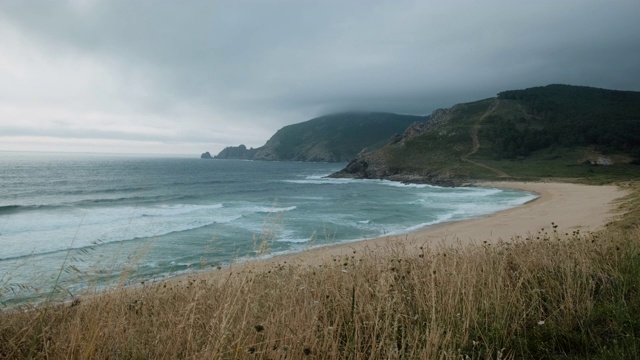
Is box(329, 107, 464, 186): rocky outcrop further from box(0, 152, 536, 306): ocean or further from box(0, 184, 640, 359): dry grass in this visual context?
box(0, 184, 640, 359): dry grass

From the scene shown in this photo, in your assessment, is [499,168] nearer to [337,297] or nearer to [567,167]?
[567,167]

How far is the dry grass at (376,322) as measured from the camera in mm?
3139

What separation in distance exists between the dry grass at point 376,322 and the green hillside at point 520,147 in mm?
70207

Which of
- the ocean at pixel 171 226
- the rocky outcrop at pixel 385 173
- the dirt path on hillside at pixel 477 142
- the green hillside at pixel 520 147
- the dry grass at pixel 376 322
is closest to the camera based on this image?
the dry grass at pixel 376 322

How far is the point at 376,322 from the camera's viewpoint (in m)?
3.34

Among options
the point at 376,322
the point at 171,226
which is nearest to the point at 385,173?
the point at 171,226

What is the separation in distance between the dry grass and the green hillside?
70207 millimetres

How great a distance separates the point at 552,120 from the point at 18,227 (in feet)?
419

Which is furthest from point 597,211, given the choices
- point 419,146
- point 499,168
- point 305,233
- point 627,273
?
point 419,146

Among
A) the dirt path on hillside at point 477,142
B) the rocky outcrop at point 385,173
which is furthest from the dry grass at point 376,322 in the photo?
the dirt path on hillside at point 477,142

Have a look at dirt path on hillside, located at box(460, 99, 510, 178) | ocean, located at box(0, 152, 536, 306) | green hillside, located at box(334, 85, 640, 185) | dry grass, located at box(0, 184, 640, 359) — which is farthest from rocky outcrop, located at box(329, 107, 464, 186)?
dry grass, located at box(0, 184, 640, 359)

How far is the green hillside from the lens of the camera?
78706mm

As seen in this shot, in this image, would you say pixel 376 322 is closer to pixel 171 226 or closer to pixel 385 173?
pixel 171 226

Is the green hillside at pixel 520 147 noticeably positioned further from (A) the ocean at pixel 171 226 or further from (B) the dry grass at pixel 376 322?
(B) the dry grass at pixel 376 322
